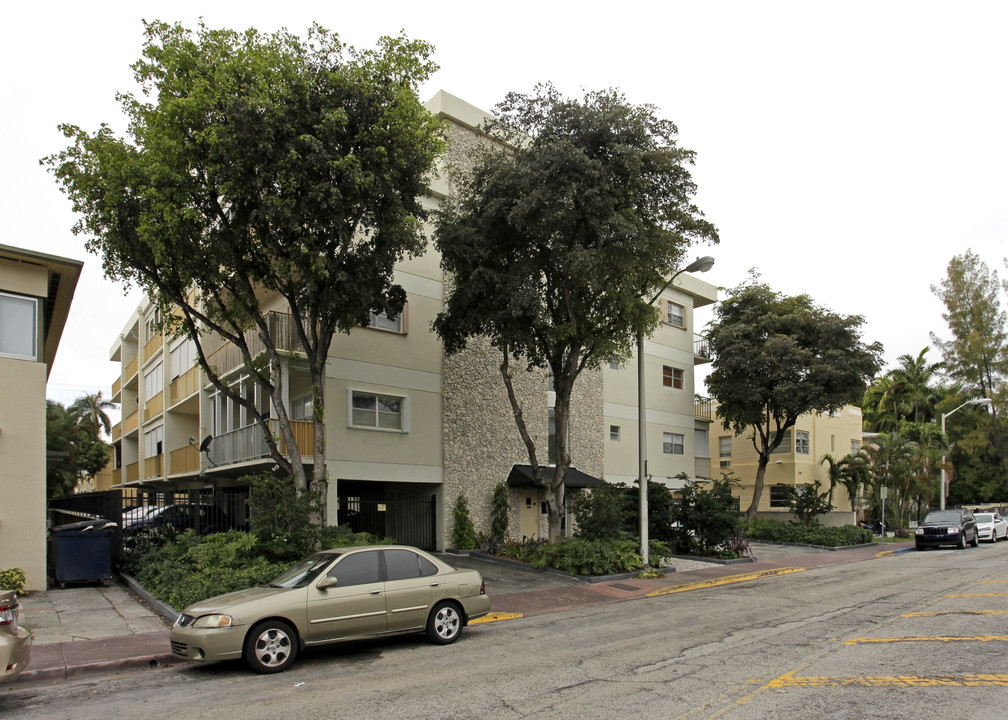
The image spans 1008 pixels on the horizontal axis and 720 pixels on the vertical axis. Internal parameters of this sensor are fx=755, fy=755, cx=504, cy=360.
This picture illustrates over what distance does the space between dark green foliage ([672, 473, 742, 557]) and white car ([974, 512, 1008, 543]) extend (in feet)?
51.3

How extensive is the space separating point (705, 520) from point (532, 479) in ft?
18.4

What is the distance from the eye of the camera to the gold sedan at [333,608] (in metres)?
9.08

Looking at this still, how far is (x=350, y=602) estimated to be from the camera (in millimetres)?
9992

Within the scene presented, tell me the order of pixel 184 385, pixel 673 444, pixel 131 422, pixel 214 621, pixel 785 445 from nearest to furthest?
pixel 214 621 → pixel 184 385 → pixel 673 444 → pixel 785 445 → pixel 131 422

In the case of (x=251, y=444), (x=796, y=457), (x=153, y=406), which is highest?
(x=153, y=406)

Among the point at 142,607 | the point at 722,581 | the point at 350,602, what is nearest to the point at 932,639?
the point at 350,602

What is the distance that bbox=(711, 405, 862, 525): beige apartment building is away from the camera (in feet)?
129

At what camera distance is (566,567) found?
63.2 feet

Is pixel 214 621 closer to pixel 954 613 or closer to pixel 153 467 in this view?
pixel 954 613

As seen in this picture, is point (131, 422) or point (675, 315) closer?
point (675, 315)

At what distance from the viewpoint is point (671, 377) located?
3344 centimetres

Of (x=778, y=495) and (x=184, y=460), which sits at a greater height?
(x=184, y=460)

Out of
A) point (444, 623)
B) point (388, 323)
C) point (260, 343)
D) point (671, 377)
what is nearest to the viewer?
point (444, 623)

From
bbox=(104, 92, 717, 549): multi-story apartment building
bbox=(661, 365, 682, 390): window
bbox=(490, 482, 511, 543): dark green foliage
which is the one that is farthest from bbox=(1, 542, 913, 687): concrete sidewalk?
bbox=(661, 365, 682, 390): window
